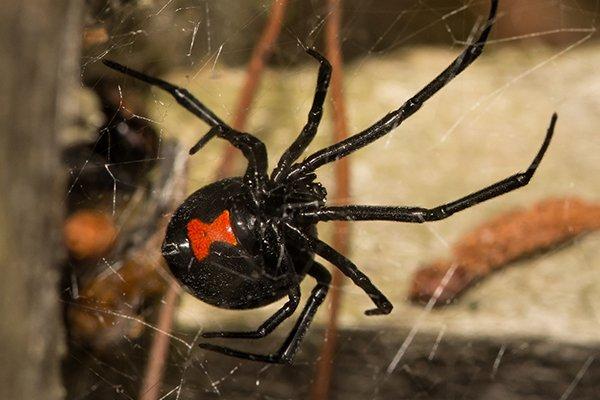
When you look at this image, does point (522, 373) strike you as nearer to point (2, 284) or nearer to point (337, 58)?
point (337, 58)

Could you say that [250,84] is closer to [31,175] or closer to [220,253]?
[220,253]

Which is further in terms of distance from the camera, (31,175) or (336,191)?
(336,191)

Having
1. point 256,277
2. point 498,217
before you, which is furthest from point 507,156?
point 256,277

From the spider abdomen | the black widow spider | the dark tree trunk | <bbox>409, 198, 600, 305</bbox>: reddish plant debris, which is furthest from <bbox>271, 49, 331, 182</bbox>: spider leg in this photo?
the dark tree trunk

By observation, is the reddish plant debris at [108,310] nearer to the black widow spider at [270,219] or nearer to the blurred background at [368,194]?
the blurred background at [368,194]

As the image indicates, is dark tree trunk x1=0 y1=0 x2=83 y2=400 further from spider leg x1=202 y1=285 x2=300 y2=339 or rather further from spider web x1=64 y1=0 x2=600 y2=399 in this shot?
spider leg x1=202 y1=285 x2=300 y2=339

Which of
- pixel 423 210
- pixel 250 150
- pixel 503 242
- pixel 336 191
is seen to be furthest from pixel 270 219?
pixel 503 242
